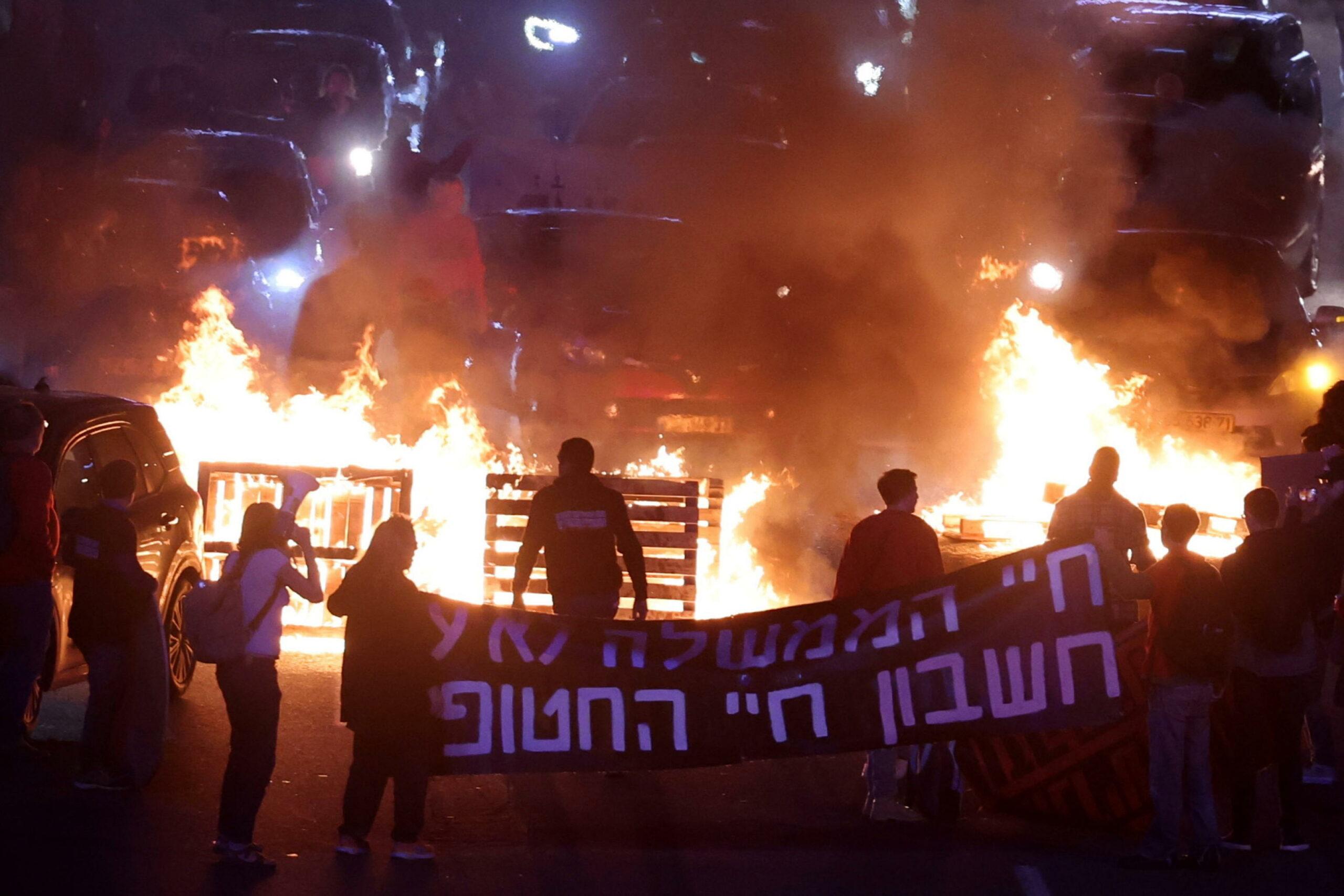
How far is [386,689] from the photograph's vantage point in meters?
5.76

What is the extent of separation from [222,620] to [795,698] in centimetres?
245

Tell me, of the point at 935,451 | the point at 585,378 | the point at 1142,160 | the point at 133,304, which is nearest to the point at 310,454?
the point at 585,378

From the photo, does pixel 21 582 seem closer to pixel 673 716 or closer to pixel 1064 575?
pixel 673 716

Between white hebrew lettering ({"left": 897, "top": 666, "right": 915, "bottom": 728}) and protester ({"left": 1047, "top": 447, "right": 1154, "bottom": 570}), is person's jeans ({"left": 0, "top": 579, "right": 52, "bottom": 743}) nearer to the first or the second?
white hebrew lettering ({"left": 897, "top": 666, "right": 915, "bottom": 728})

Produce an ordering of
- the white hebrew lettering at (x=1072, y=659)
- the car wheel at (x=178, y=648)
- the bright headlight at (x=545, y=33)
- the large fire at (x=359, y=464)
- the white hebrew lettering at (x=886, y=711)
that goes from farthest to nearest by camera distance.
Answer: the bright headlight at (x=545, y=33), the large fire at (x=359, y=464), the car wheel at (x=178, y=648), the white hebrew lettering at (x=886, y=711), the white hebrew lettering at (x=1072, y=659)

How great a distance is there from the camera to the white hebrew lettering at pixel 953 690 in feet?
20.4

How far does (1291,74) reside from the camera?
15.0 meters

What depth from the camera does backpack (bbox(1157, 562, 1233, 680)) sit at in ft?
19.6

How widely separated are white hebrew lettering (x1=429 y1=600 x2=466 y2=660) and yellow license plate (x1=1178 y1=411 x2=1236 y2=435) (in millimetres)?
10001

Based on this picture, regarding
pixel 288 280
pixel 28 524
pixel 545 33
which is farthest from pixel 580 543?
pixel 545 33

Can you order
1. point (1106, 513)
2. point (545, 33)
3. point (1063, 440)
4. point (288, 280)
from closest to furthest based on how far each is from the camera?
point (1106, 513) < point (1063, 440) < point (288, 280) < point (545, 33)

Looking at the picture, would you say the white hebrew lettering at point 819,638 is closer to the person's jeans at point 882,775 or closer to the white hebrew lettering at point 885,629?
the white hebrew lettering at point 885,629

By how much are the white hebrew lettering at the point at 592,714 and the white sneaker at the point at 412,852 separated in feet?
2.66

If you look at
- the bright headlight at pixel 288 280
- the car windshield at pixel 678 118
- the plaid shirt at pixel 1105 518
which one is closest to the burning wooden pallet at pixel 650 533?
the plaid shirt at pixel 1105 518
